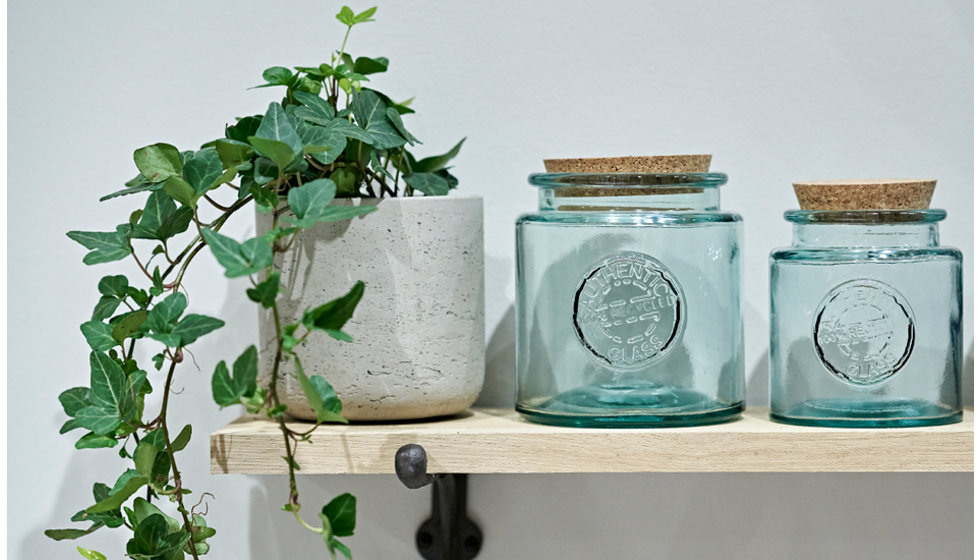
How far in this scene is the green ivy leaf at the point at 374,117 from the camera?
0.54 m

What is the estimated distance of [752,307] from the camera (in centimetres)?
69

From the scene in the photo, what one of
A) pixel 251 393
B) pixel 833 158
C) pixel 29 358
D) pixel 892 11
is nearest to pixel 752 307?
pixel 833 158

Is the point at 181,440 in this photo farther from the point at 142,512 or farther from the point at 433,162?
the point at 433,162

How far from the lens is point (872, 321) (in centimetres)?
56

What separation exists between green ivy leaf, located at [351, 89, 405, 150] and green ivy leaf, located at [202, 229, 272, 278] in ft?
0.39

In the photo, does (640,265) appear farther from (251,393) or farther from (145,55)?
(145,55)

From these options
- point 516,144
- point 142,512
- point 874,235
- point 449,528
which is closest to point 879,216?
point 874,235

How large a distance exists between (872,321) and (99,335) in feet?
1.42

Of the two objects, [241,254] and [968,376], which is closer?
[241,254]

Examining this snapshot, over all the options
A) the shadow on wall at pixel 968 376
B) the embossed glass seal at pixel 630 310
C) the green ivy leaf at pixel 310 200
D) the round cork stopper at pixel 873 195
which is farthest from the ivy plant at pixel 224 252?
the shadow on wall at pixel 968 376

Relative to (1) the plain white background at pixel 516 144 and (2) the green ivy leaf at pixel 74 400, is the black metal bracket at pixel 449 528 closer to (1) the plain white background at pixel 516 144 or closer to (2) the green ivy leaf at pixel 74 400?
(1) the plain white background at pixel 516 144

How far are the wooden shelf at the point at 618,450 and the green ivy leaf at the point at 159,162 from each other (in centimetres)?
15

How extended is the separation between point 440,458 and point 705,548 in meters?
0.26

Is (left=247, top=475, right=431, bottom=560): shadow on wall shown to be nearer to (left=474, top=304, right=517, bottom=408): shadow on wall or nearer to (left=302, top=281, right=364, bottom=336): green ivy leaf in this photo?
(left=474, top=304, right=517, bottom=408): shadow on wall
